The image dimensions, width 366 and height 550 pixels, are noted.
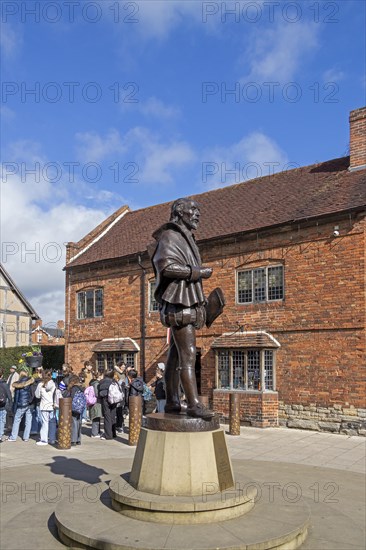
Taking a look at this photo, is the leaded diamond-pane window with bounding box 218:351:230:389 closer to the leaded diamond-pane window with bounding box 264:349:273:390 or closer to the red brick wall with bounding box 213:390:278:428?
the red brick wall with bounding box 213:390:278:428

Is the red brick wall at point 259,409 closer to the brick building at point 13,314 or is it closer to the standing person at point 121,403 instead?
the standing person at point 121,403

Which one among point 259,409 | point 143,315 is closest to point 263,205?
point 143,315

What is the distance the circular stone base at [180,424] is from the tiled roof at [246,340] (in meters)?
10.0

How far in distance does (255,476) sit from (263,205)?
445 inches

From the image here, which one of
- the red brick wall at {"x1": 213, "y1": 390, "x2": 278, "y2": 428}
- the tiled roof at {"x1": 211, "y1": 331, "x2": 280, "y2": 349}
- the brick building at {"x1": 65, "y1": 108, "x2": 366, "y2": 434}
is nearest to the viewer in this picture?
the brick building at {"x1": 65, "y1": 108, "x2": 366, "y2": 434}

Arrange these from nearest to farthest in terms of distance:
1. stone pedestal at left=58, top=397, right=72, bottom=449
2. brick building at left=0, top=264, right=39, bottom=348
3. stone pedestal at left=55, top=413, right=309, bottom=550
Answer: stone pedestal at left=55, top=413, right=309, bottom=550 → stone pedestal at left=58, top=397, right=72, bottom=449 → brick building at left=0, top=264, right=39, bottom=348

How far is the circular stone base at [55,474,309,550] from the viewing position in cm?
475

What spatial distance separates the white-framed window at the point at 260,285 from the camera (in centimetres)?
1636

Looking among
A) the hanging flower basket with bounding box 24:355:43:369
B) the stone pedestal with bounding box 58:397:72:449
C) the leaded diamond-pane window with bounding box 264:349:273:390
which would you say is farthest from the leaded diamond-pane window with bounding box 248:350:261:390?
the hanging flower basket with bounding box 24:355:43:369

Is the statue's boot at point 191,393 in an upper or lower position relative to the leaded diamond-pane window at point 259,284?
lower

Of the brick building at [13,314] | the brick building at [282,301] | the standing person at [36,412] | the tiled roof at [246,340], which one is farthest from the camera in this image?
the brick building at [13,314]

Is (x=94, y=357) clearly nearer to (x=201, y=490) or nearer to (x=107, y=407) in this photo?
(x=107, y=407)

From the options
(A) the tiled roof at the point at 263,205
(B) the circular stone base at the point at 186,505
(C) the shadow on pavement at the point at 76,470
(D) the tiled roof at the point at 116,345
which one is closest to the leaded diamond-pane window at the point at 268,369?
(A) the tiled roof at the point at 263,205

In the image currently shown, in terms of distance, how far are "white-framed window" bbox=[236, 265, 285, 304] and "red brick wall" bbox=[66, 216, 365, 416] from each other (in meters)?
0.22
